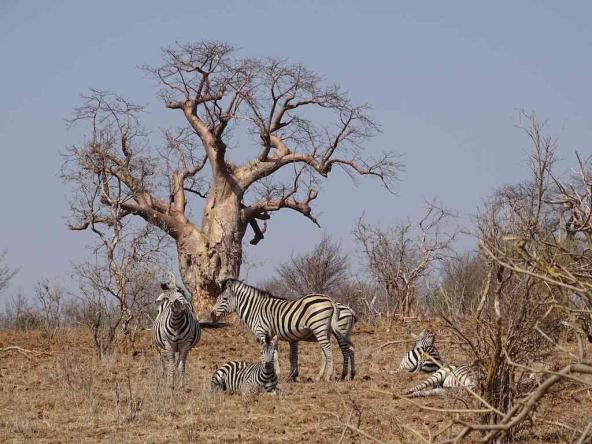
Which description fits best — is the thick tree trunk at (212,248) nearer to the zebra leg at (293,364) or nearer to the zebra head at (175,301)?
the zebra leg at (293,364)

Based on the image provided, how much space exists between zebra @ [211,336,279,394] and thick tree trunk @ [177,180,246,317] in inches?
404

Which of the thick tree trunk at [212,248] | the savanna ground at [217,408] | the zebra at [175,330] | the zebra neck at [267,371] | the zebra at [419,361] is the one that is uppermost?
the thick tree trunk at [212,248]

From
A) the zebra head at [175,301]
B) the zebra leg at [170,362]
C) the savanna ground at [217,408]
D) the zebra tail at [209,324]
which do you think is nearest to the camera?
the savanna ground at [217,408]

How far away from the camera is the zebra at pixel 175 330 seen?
11.1 meters

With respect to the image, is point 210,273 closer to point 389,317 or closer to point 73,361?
point 389,317

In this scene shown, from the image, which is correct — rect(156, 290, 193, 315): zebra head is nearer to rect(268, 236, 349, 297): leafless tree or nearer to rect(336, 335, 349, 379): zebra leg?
rect(336, 335, 349, 379): zebra leg

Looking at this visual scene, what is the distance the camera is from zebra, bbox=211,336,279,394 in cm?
1001

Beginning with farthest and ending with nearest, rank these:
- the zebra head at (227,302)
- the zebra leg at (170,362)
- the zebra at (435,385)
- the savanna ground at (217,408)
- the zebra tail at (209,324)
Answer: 1. the zebra tail at (209,324)
2. the zebra head at (227,302)
3. the zebra leg at (170,362)
4. the zebra at (435,385)
5. the savanna ground at (217,408)

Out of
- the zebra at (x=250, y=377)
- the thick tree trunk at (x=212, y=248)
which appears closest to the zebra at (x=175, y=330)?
the zebra at (x=250, y=377)

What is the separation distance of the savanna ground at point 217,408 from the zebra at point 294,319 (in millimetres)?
418

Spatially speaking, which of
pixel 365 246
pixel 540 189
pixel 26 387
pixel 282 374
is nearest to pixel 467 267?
pixel 365 246

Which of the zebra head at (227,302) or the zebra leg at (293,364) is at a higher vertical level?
the zebra head at (227,302)

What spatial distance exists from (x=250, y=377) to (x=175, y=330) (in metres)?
1.32

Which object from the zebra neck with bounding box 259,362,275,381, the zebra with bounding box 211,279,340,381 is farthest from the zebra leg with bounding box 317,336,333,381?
the zebra neck with bounding box 259,362,275,381
